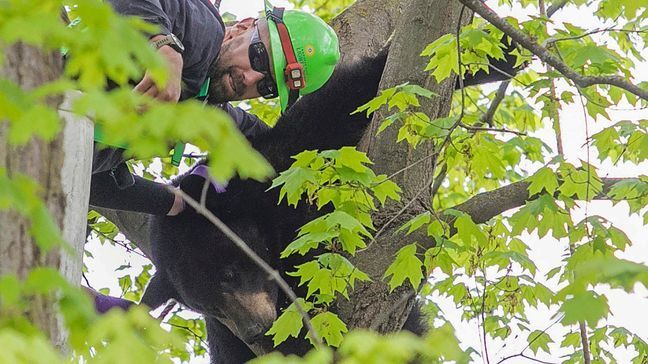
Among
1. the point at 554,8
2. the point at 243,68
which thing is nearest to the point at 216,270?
the point at 243,68

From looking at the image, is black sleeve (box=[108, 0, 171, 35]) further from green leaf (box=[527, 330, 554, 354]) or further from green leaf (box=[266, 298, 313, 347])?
green leaf (box=[527, 330, 554, 354])

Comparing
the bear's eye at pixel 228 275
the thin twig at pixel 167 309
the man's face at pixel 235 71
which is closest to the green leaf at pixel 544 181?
the man's face at pixel 235 71

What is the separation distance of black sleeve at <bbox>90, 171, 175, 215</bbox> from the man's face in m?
0.56

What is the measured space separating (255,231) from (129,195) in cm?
77

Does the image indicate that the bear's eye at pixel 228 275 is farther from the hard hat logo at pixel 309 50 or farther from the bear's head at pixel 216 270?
the hard hat logo at pixel 309 50

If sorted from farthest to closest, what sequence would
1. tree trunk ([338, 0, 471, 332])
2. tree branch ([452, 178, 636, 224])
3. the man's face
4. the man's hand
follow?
the man's face < tree trunk ([338, 0, 471, 332]) < tree branch ([452, 178, 636, 224]) < the man's hand

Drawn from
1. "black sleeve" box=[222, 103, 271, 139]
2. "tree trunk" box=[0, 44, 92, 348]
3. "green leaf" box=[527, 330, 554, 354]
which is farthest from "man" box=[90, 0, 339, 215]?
"tree trunk" box=[0, 44, 92, 348]

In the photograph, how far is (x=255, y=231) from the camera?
5.08m

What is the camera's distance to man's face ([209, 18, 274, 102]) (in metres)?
4.68

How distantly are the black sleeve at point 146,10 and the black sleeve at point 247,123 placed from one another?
1.34 meters

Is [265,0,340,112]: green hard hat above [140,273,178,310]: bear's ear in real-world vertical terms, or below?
above

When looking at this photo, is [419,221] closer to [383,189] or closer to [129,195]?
[383,189]

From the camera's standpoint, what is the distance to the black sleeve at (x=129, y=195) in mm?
4574

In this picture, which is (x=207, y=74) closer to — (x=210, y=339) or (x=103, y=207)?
(x=103, y=207)
